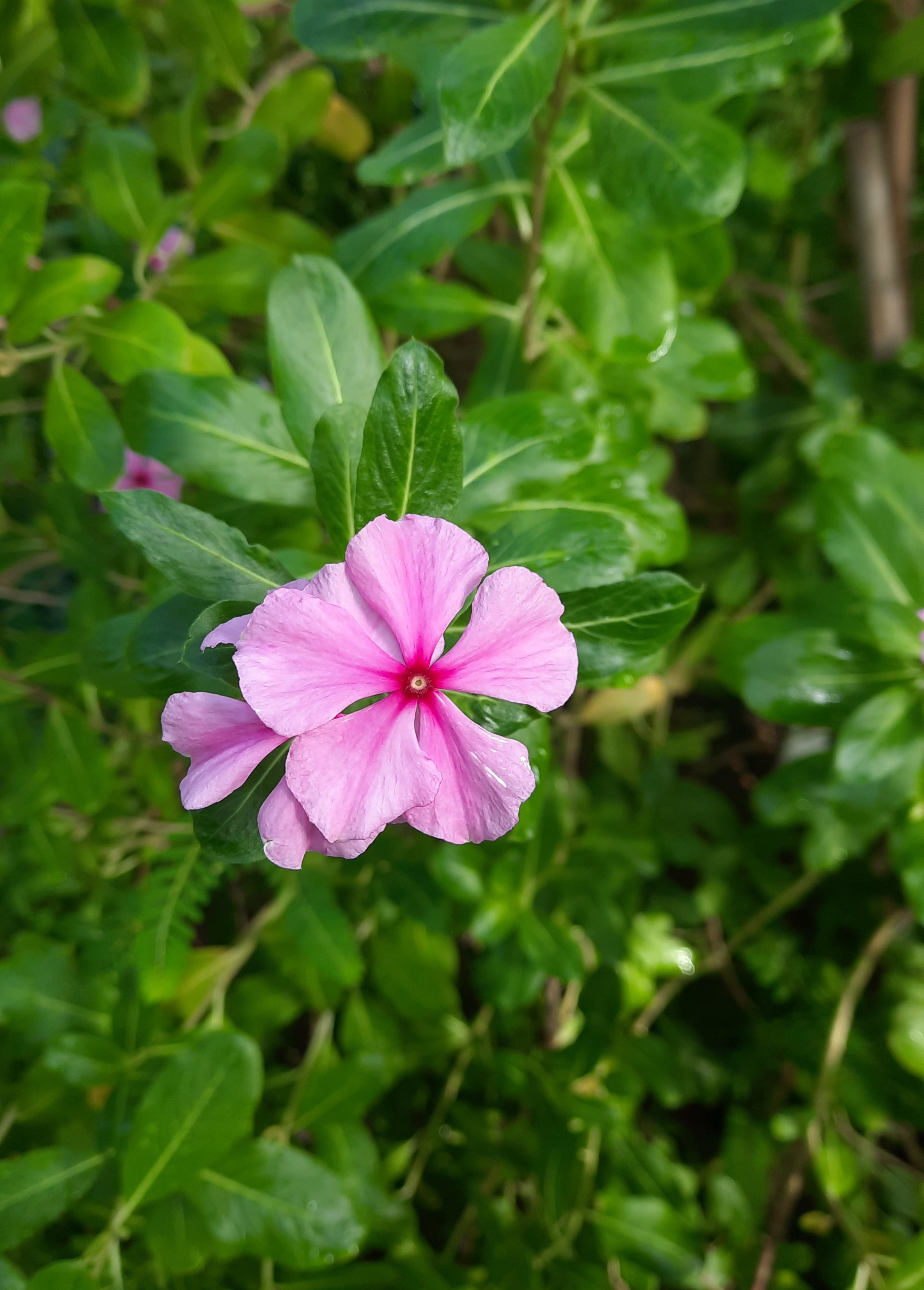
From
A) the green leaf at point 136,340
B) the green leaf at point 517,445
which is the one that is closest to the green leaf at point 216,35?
the green leaf at point 136,340

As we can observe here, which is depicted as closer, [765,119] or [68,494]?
[68,494]

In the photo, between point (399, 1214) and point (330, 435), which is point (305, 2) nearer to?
point (330, 435)

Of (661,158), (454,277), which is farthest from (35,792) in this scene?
(454,277)

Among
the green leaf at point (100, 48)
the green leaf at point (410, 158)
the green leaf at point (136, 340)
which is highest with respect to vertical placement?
the green leaf at point (100, 48)

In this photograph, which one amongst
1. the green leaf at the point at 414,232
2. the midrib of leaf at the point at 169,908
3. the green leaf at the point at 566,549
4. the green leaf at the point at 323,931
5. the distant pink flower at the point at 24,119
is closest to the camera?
the green leaf at the point at 566,549

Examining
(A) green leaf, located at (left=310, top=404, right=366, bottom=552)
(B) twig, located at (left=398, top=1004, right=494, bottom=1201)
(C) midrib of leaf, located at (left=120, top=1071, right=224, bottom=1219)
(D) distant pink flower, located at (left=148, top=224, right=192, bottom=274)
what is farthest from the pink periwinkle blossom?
(B) twig, located at (left=398, top=1004, right=494, bottom=1201)

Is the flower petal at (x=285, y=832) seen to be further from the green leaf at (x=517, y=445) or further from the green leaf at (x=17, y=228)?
the green leaf at (x=17, y=228)

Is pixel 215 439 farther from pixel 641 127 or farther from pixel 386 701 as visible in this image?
pixel 641 127
